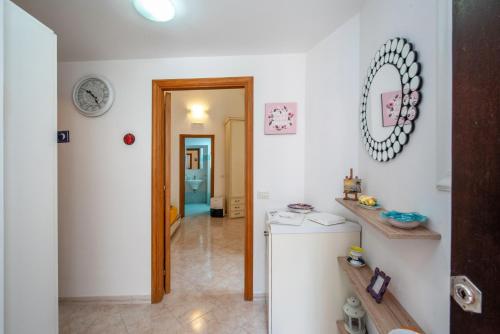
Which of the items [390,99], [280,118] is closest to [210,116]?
[280,118]

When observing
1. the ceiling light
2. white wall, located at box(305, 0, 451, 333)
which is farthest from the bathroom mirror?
white wall, located at box(305, 0, 451, 333)

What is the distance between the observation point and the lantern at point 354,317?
115 centimetres

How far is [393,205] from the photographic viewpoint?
96 cm

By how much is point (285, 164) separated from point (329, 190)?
47cm

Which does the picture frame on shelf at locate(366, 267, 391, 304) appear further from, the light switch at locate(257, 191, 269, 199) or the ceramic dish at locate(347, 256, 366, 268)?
the light switch at locate(257, 191, 269, 199)

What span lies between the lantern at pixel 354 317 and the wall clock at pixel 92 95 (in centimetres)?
253

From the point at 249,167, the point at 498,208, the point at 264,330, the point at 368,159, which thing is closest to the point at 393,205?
the point at 368,159

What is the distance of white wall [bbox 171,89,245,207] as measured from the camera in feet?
14.0

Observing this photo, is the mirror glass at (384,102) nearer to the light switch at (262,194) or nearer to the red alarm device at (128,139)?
the light switch at (262,194)

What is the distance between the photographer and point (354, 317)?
116 cm

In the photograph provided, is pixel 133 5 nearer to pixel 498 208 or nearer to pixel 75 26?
Answer: pixel 75 26

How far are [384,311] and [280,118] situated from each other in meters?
1.50

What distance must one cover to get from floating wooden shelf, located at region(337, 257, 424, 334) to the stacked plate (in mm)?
594

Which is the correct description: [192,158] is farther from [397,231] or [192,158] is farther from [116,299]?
[397,231]
